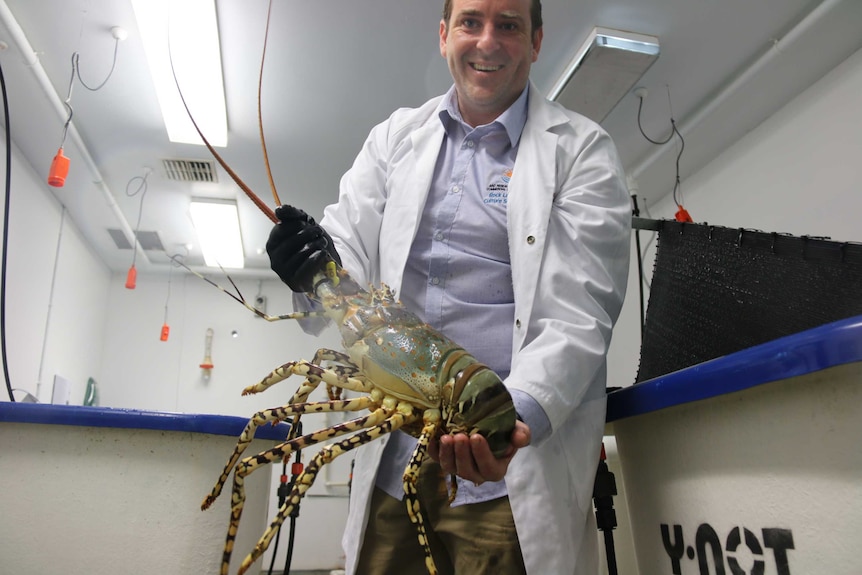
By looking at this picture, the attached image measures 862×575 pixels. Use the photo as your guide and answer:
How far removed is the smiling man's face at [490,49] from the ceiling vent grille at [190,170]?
3484mm

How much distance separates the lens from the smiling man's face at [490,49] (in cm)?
145

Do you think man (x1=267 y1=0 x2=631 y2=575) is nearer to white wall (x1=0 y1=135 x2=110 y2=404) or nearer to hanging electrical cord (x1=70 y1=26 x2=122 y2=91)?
hanging electrical cord (x1=70 y1=26 x2=122 y2=91)

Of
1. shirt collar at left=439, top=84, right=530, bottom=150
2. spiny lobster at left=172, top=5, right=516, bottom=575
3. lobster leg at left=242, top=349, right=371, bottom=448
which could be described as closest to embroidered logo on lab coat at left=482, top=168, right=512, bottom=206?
shirt collar at left=439, top=84, right=530, bottom=150

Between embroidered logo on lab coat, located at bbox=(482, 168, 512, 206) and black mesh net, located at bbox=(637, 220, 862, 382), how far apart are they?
381 mm

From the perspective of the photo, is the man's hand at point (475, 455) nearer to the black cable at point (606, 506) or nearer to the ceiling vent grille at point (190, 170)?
the black cable at point (606, 506)

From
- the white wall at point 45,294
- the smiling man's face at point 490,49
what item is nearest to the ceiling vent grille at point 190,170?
the white wall at point 45,294

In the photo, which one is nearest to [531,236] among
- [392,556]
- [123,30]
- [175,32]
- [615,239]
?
[615,239]

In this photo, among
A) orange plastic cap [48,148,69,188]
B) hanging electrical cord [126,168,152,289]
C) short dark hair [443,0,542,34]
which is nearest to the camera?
short dark hair [443,0,542,34]

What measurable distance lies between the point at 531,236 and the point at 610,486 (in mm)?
556

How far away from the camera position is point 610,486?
128cm

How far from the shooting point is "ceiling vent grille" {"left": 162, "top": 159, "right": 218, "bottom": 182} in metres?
4.57

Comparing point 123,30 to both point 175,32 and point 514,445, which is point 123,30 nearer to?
point 175,32

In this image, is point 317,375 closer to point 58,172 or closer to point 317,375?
point 317,375

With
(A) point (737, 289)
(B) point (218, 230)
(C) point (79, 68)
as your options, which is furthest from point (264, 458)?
(B) point (218, 230)
